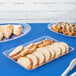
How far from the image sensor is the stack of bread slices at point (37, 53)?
0.86 m

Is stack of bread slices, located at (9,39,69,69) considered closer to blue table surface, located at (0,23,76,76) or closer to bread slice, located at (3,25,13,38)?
blue table surface, located at (0,23,76,76)

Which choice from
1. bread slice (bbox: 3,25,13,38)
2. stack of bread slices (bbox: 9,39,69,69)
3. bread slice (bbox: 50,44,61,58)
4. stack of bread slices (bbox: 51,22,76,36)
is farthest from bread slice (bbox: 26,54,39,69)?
stack of bread slices (bbox: 51,22,76,36)

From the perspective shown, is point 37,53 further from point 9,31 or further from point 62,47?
point 9,31

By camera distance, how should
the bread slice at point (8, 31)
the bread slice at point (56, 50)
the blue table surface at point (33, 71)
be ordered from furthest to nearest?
the bread slice at point (8, 31)
the bread slice at point (56, 50)
the blue table surface at point (33, 71)

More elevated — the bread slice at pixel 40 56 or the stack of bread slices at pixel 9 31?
the stack of bread slices at pixel 9 31

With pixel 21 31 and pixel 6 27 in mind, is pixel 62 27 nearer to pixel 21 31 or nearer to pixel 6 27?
pixel 21 31

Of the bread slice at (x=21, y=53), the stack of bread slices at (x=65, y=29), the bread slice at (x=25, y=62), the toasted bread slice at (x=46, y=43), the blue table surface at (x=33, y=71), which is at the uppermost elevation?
the stack of bread slices at (x=65, y=29)

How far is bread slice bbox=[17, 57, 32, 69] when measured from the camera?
0.84 metres

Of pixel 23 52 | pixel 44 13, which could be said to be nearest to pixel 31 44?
pixel 23 52

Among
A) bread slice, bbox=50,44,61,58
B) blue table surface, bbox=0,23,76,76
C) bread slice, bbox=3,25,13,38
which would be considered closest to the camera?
blue table surface, bbox=0,23,76,76

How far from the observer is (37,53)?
0.93 metres

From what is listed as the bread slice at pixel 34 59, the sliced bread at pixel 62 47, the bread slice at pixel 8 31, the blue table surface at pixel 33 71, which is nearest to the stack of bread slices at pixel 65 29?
the blue table surface at pixel 33 71

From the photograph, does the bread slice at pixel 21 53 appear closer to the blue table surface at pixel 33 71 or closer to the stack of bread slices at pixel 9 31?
the blue table surface at pixel 33 71

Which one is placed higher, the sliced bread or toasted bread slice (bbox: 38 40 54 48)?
toasted bread slice (bbox: 38 40 54 48)
